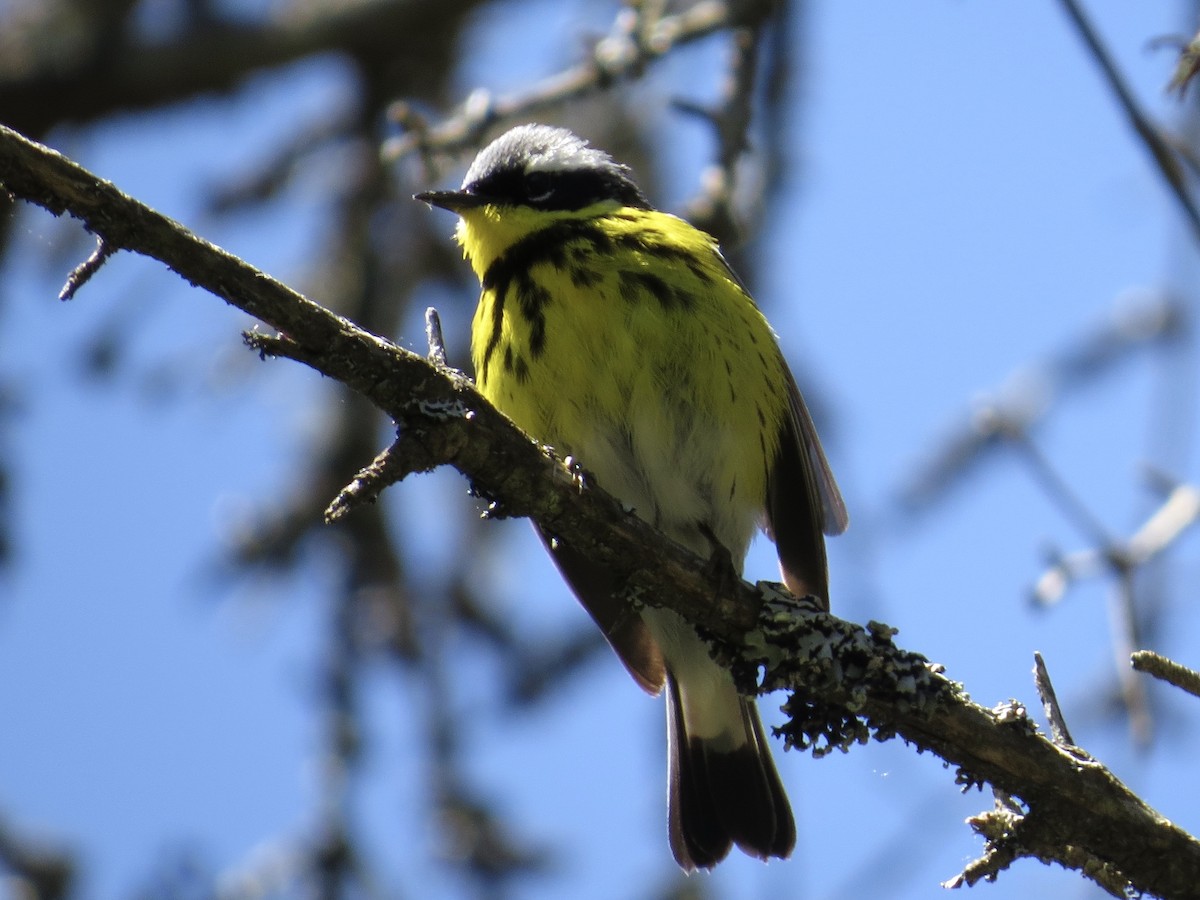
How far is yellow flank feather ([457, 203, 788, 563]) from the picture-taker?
3.99 meters

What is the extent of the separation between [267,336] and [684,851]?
8.22ft

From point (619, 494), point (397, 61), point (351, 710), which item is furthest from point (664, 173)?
point (351, 710)

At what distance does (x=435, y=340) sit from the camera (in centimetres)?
284

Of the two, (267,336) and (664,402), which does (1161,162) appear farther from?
(664,402)

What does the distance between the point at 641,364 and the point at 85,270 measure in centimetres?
186

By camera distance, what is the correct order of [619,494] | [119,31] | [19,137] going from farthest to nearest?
1. [119,31]
2. [619,494]
3. [19,137]

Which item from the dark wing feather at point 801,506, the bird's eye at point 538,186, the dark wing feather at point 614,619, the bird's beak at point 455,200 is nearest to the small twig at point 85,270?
the bird's beak at point 455,200

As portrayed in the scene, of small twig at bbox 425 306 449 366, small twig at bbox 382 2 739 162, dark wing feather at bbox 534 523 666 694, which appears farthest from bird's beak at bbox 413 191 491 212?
Result: small twig at bbox 425 306 449 366

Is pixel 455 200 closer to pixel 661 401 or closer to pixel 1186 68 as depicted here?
pixel 661 401

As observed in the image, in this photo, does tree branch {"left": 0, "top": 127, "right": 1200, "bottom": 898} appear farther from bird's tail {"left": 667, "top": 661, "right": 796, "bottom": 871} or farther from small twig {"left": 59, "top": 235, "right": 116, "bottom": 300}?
bird's tail {"left": 667, "top": 661, "right": 796, "bottom": 871}

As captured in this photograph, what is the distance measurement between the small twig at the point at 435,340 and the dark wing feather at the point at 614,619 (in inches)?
63.7

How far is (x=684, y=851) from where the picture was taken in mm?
4371

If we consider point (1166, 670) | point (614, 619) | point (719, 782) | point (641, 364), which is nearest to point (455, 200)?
point (641, 364)

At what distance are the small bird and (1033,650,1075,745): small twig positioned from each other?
1.18m
